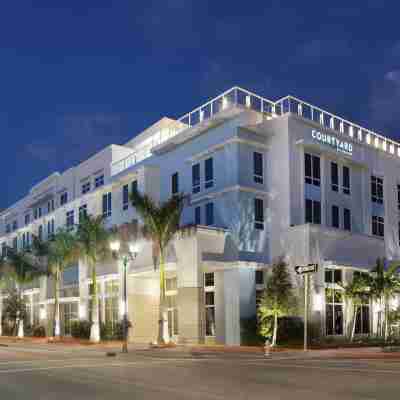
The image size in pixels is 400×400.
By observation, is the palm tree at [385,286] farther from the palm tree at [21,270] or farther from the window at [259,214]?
the palm tree at [21,270]

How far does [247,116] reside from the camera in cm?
4072

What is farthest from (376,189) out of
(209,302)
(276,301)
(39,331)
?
(39,331)

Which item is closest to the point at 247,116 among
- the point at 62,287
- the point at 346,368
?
the point at 346,368

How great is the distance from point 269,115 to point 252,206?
7.12 metres

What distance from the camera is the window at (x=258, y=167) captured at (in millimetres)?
40356

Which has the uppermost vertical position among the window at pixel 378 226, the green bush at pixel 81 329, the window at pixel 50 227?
the window at pixel 50 227

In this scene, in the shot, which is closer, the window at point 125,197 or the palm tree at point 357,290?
the palm tree at point 357,290

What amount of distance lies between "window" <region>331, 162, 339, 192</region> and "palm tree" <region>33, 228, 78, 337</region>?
790 inches

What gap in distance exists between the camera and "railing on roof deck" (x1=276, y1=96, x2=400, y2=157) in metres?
42.2

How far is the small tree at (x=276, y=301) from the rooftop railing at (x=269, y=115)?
12.5 m

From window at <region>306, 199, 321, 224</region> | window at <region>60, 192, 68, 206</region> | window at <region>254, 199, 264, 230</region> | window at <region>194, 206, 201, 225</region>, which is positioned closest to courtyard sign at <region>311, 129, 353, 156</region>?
window at <region>306, 199, 321, 224</region>

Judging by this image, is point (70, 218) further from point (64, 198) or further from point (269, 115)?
point (269, 115)

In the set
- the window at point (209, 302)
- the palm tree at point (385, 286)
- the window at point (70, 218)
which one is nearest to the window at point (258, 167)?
the window at point (209, 302)

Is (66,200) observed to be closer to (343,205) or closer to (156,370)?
(343,205)
